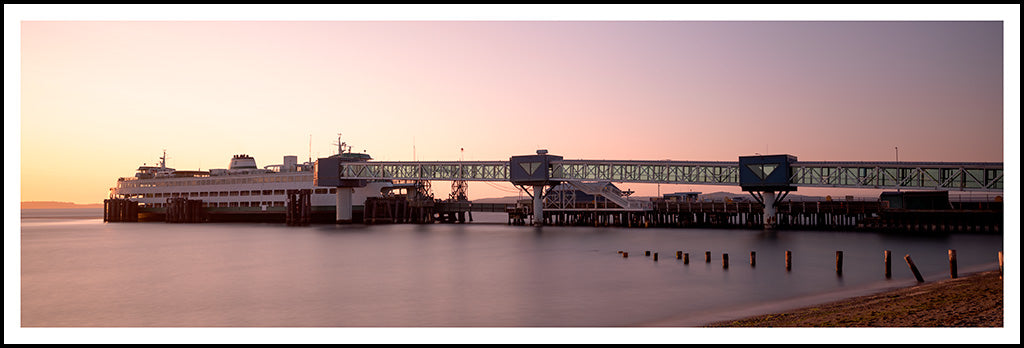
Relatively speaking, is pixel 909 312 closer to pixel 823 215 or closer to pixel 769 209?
pixel 769 209

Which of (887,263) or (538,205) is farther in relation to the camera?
(538,205)

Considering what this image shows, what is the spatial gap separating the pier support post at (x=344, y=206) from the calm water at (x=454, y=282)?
4855 cm

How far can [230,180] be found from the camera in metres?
127

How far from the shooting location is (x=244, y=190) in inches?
4961

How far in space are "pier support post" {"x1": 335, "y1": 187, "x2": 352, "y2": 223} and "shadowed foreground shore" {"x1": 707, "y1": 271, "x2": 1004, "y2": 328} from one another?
95.9m

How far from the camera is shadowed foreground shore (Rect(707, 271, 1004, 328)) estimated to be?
58.5 ft

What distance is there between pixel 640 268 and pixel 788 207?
54.8 meters

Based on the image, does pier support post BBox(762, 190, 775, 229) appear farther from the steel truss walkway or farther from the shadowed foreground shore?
the shadowed foreground shore

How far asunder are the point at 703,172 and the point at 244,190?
290 ft

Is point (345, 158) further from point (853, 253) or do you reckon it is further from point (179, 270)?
point (853, 253)

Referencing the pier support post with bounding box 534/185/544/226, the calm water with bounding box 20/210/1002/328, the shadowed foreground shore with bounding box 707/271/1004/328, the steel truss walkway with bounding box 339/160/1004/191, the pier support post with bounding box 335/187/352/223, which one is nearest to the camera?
the shadowed foreground shore with bounding box 707/271/1004/328

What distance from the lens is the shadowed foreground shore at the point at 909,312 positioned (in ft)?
58.5

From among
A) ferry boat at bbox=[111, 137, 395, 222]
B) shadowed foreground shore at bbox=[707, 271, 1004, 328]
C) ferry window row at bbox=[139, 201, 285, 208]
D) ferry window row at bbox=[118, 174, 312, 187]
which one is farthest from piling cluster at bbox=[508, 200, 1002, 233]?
shadowed foreground shore at bbox=[707, 271, 1004, 328]

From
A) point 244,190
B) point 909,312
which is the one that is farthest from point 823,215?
point 244,190
